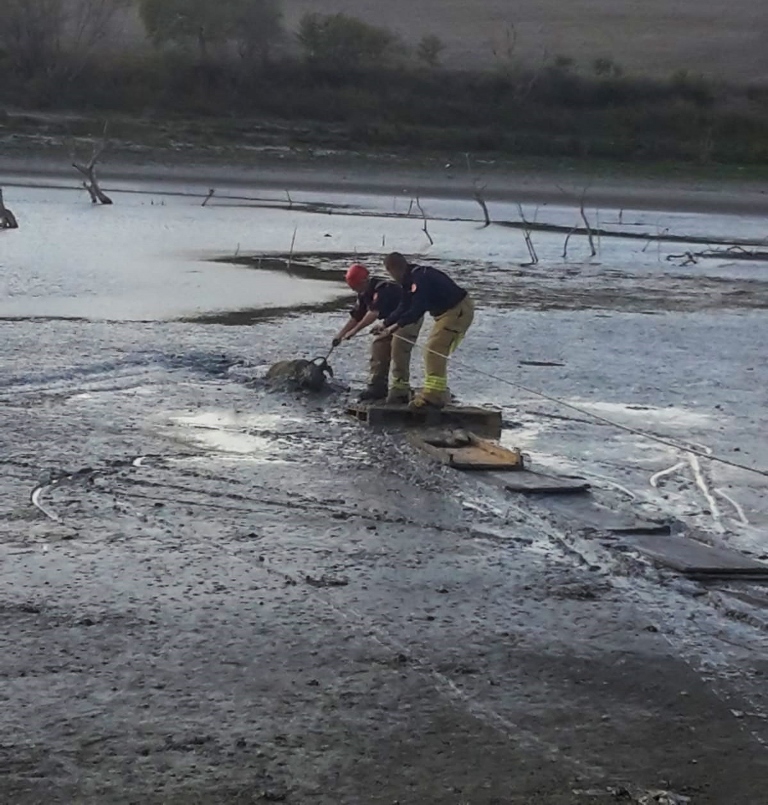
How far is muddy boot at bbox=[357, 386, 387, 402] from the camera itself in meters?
12.7

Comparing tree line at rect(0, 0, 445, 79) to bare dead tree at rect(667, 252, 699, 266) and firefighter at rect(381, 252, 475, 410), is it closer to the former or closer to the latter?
bare dead tree at rect(667, 252, 699, 266)

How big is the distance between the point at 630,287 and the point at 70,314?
32.8 ft

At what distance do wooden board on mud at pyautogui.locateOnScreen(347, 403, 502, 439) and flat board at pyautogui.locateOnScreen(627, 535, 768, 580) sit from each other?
125 inches

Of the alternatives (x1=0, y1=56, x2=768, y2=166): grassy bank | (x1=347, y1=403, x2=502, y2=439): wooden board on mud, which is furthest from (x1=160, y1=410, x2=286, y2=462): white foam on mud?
(x1=0, y1=56, x2=768, y2=166): grassy bank

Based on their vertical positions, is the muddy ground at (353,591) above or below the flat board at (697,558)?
below

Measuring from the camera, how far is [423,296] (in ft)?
39.4

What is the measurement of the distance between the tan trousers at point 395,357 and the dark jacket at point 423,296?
19cm

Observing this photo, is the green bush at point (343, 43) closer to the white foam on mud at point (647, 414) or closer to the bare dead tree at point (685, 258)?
the bare dead tree at point (685, 258)

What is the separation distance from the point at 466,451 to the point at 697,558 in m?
2.71

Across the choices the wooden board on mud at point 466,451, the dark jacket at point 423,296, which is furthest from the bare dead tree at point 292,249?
the wooden board on mud at point 466,451

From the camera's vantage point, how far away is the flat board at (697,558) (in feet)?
26.6

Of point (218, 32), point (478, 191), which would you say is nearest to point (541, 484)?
point (478, 191)

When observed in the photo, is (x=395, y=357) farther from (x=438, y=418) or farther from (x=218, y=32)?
(x=218, y=32)

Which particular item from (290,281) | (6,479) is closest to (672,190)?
(290,281)
